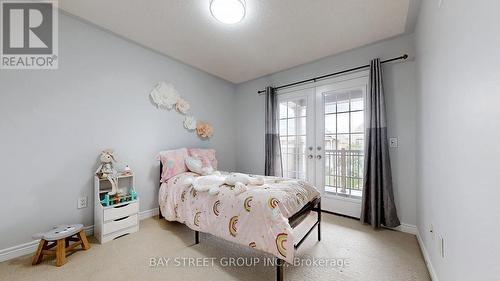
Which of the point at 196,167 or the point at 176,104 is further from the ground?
the point at 176,104

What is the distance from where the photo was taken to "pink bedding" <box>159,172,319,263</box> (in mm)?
1367

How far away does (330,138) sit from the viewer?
288cm

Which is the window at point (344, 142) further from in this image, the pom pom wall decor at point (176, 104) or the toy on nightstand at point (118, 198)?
the toy on nightstand at point (118, 198)

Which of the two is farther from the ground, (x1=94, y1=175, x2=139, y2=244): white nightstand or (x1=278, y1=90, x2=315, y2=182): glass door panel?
(x1=278, y1=90, x2=315, y2=182): glass door panel

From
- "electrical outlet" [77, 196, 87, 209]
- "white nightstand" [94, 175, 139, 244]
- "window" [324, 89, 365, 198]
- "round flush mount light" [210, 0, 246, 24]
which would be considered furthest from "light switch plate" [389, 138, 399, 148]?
"electrical outlet" [77, 196, 87, 209]

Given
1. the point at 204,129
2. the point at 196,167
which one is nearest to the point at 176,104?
the point at 204,129

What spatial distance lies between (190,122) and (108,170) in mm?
1424

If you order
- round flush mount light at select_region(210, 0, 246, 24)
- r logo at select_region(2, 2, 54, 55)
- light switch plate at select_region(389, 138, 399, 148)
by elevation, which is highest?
round flush mount light at select_region(210, 0, 246, 24)

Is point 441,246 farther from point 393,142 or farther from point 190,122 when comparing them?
point 190,122

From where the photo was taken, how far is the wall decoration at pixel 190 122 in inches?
126

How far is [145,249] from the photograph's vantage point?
6.23 ft

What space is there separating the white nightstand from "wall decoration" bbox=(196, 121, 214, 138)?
138 centimetres

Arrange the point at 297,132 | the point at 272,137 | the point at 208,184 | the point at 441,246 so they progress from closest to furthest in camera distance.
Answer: the point at 441,246 < the point at 208,184 < the point at 297,132 < the point at 272,137

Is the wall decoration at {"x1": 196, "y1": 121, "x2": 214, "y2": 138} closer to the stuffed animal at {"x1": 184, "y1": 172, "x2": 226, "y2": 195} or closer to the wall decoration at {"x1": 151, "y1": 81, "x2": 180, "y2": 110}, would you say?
the wall decoration at {"x1": 151, "y1": 81, "x2": 180, "y2": 110}
